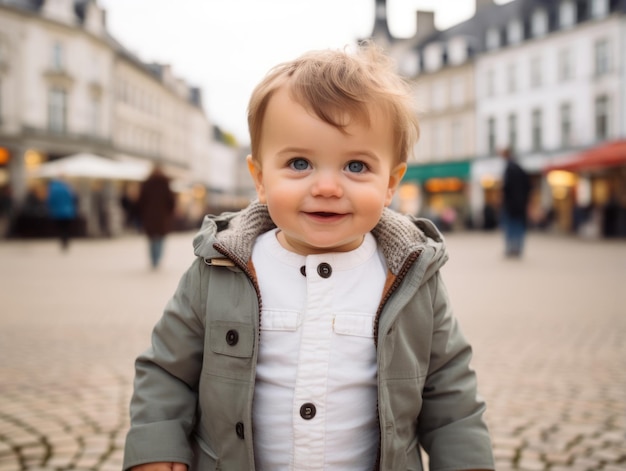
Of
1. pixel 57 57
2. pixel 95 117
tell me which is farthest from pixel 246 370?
pixel 95 117

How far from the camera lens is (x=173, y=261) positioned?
12.1 meters

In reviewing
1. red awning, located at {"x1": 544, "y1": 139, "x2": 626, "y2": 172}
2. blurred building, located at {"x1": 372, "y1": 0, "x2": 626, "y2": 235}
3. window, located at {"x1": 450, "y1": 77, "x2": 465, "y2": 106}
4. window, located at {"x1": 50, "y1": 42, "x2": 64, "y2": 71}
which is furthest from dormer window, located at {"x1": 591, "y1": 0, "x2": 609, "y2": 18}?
window, located at {"x1": 50, "y1": 42, "x2": 64, "y2": 71}

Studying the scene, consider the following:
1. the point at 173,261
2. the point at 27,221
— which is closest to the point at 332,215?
the point at 173,261

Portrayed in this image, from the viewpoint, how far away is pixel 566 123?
3441 cm

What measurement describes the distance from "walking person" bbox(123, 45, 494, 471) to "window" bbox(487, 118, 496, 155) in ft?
127

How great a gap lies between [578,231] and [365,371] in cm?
2265

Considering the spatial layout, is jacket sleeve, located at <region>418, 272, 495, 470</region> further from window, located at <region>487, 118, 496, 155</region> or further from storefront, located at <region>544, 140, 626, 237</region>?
window, located at <region>487, 118, 496, 155</region>

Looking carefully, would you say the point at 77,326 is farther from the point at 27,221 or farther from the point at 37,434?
the point at 27,221

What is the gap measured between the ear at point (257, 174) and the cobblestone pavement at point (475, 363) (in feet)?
4.66

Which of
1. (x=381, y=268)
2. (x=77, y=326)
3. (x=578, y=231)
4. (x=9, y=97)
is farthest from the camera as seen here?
(x=9, y=97)

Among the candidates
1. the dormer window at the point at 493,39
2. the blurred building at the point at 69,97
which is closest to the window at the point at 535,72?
the dormer window at the point at 493,39

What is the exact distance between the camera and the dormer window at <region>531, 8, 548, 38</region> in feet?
117

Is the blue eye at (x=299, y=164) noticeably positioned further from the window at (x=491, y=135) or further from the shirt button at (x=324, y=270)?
the window at (x=491, y=135)

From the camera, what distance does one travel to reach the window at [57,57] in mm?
30859
